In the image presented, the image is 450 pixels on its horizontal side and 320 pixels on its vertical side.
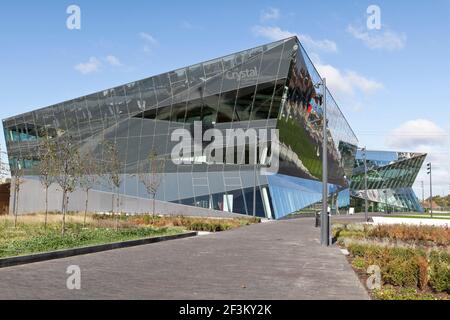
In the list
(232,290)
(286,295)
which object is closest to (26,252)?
(232,290)

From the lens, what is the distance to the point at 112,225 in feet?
85.4

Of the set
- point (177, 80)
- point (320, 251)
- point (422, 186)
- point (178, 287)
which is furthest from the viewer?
point (422, 186)

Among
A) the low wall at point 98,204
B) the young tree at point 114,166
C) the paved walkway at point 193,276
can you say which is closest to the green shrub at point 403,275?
the paved walkway at point 193,276

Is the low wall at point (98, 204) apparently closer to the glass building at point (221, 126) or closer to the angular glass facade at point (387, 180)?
the glass building at point (221, 126)

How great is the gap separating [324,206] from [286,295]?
1082 centimetres

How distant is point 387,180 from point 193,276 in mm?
91937

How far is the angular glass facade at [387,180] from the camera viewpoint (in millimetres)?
92250

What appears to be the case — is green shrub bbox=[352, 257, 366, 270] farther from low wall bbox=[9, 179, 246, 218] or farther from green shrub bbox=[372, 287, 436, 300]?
low wall bbox=[9, 179, 246, 218]

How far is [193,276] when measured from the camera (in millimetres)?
10594

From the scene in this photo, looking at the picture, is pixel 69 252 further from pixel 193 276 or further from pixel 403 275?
pixel 403 275

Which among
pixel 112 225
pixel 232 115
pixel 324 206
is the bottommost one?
pixel 112 225

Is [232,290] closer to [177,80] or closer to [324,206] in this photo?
[324,206]

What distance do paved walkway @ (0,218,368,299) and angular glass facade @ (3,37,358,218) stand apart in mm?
22781
